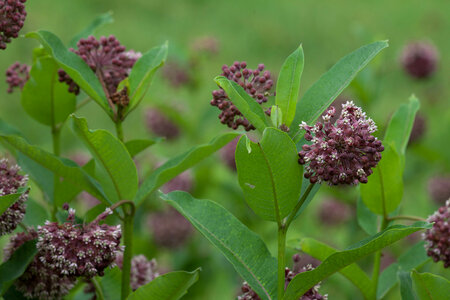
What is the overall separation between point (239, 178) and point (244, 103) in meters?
0.16

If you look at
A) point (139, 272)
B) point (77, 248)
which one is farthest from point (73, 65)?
point (139, 272)

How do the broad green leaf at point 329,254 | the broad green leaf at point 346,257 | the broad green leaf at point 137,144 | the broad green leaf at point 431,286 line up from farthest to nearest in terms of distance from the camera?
1. the broad green leaf at point 137,144
2. the broad green leaf at point 329,254
3. the broad green leaf at point 431,286
4. the broad green leaf at point 346,257

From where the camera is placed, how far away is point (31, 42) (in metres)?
6.64

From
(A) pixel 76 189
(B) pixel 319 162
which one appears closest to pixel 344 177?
(B) pixel 319 162

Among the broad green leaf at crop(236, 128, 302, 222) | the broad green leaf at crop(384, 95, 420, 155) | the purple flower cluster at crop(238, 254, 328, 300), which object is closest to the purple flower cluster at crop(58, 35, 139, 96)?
the broad green leaf at crop(236, 128, 302, 222)

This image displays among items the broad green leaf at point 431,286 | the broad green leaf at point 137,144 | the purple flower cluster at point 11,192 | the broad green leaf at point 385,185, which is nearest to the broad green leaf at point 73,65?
the broad green leaf at point 137,144

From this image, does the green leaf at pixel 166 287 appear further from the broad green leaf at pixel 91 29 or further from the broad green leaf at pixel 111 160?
the broad green leaf at pixel 91 29

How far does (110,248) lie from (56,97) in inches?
25.6

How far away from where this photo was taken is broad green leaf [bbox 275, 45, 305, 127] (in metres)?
1.52

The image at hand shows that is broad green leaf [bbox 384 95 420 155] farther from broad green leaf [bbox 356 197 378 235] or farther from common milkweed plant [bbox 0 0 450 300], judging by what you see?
broad green leaf [bbox 356 197 378 235]

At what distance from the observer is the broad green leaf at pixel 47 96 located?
6.02 ft

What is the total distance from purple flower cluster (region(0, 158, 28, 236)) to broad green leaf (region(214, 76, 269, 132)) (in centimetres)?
52

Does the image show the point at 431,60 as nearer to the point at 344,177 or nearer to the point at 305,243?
the point at 305,243

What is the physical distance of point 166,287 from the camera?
1448mm
